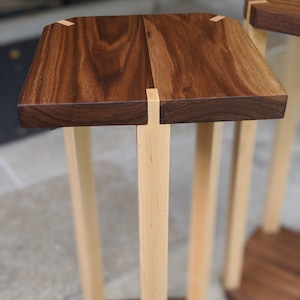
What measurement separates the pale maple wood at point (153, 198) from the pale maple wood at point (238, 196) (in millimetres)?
313

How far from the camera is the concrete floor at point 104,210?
1091mm

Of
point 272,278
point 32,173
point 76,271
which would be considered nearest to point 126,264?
point 76,271

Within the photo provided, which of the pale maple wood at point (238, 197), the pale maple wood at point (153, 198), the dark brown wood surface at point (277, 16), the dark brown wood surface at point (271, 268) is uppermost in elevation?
the dark brown wood surface at point (277, 16)

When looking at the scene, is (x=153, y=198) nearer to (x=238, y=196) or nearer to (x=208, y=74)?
(x=208, y=74)

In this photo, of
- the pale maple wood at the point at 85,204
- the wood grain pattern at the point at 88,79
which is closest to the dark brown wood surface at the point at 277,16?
the wood grain pattern at the point at 88,79

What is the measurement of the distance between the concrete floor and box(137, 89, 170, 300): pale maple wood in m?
0.36

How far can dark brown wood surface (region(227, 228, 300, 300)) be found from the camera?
1047mm

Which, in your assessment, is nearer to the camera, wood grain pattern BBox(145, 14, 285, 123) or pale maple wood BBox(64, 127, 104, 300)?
wood grain pattern BBox(145, 14, 285, 123)

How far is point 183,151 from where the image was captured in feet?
5.03

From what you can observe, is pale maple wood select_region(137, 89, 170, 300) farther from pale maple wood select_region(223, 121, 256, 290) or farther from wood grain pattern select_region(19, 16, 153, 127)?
pale maple wood select_region(223, 121, 256, 290)

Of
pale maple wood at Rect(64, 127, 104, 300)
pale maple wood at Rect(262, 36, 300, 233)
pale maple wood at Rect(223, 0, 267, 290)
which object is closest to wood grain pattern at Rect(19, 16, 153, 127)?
pale maple wood at Rect(64, 127, 104, 300)

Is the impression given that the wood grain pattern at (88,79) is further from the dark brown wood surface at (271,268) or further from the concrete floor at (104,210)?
the dark brown wood surface at (271,268)

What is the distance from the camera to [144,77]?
54cm

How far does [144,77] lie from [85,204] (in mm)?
336
